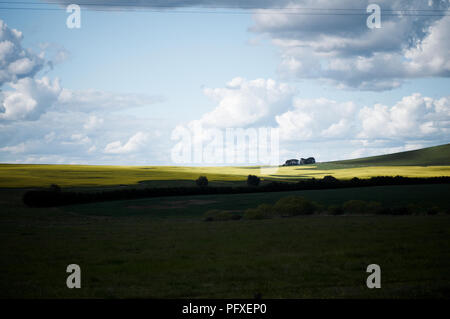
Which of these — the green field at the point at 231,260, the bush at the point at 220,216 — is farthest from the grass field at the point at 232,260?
the bush at the point at 220,216

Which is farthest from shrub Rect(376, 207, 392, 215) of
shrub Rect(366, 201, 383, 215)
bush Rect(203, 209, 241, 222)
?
bush Rect(203, 209, 241, 222)

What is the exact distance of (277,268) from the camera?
57.9 feet

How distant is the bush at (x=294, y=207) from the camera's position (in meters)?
44.8

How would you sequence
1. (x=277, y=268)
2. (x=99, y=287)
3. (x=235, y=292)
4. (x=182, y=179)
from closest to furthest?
(x=235, y=292) → (x=99, y=287) → (x=277, y=268) → (x=182, y=179)

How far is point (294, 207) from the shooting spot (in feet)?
147

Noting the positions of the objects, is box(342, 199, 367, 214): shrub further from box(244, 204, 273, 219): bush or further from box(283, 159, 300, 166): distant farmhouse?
box(283, 159, 300, 166): distant farmhouse

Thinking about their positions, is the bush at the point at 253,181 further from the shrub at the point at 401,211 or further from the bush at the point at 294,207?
the shrub at the point at 401,211

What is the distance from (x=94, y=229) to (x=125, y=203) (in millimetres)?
26100

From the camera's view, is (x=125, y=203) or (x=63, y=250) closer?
(x=63, y=250)

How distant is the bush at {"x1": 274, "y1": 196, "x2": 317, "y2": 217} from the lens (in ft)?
147

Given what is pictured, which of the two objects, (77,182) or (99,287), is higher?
(77,182)

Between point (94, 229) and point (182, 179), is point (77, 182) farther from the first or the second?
point (94, 229)
